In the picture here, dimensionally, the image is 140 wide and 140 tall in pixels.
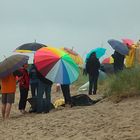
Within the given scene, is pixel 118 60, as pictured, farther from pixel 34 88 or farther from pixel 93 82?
pixel 34 88

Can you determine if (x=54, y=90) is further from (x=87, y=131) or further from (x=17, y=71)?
(x=87, y=131)

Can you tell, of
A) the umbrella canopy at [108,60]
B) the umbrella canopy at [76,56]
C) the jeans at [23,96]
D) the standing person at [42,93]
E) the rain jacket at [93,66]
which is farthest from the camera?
the umbrella canopy at [108,60]

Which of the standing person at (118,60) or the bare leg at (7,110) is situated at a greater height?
the standing person at (118,60)

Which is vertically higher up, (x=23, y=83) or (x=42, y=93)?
(x=23, y=83)

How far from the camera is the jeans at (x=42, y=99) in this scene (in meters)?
14.2

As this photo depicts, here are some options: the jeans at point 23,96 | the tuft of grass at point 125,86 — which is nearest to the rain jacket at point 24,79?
the jeans at point 23,96

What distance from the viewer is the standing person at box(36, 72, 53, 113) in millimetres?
14168

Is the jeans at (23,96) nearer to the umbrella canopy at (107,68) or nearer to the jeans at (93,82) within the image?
the jeans at (93,82)

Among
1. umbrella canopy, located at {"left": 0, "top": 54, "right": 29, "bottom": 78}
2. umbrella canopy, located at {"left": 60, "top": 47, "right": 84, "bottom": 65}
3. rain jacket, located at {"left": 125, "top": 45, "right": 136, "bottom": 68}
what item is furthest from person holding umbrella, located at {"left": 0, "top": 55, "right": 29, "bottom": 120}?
umbrella canopy, located at {"left": 60, "top": 47, "right": 84, "bottom": 65}

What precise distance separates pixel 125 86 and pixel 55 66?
6.14ft

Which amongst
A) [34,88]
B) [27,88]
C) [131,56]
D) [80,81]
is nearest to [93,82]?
[131,56]

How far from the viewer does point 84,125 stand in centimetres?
1104

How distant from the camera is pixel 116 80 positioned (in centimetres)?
1441

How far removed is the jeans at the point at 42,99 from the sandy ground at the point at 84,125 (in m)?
1.01
